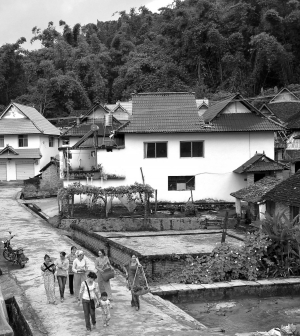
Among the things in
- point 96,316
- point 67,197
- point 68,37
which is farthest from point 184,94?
point 68,37

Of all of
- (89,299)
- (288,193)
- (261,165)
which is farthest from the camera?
(261,165)

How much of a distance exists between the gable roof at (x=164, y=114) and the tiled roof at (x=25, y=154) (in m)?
14.3

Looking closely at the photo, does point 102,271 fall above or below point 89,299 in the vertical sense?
above

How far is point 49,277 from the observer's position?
11.6 metres

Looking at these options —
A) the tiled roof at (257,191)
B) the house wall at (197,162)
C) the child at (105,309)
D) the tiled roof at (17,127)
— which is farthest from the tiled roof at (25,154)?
the child at (105,309)

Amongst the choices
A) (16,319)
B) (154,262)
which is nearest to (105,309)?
(16,319)

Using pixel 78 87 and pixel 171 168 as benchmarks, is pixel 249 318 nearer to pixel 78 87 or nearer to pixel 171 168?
pixel 171 168

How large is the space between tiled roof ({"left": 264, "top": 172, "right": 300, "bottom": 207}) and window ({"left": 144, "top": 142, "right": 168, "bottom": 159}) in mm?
10777

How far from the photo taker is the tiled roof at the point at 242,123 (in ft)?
102

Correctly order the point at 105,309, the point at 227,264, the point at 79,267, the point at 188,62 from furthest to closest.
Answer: the point at 188,62
the point at 227,264
the point at 79,267
the point at 105,309

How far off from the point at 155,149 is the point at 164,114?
7.94ft

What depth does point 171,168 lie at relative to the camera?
102 feet

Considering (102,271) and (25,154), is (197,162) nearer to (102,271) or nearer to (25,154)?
(25,154)

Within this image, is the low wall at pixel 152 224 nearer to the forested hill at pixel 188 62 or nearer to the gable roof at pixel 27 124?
the gable roof at pixel 27 124
